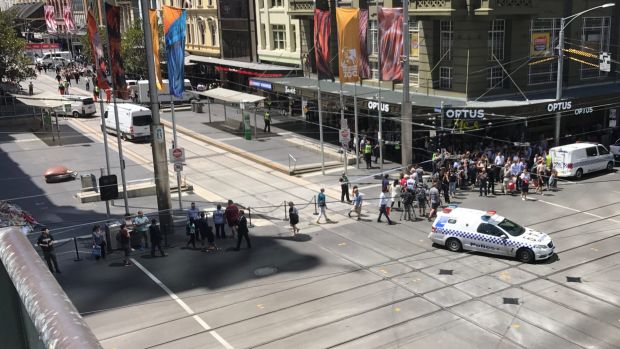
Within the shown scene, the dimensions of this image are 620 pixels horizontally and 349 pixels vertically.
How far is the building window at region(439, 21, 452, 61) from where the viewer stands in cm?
3597

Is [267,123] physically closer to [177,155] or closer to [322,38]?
[322,38]

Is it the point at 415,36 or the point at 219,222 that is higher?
the point at 415,36

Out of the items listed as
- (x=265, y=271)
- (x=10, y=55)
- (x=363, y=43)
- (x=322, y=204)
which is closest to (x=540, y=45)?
(x=363, y=43)

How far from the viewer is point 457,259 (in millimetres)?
21531

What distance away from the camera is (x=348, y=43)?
103 ft

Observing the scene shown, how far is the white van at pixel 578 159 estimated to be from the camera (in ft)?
104

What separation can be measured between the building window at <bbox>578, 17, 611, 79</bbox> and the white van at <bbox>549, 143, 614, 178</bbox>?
880 cm

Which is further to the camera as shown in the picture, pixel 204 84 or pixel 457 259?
pixel 204 84

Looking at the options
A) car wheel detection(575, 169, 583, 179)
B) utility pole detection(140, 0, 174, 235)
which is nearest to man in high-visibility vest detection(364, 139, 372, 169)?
car wheel detection(575, 169, 583, 179)

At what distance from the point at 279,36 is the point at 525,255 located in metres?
39.6

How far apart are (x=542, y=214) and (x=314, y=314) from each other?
44.1 feet

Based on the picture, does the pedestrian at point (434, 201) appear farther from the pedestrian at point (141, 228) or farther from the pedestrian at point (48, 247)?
the pedestrian at point (48, 247)

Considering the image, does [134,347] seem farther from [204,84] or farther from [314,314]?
[204,84]

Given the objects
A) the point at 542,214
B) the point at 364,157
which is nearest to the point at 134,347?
the point at 542,214
